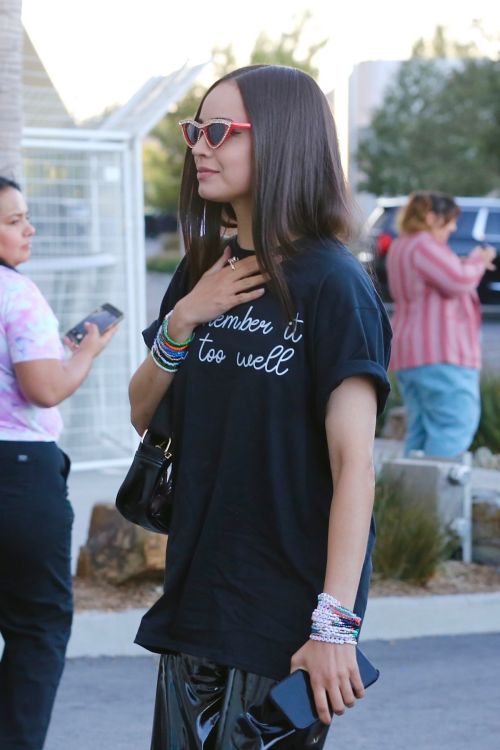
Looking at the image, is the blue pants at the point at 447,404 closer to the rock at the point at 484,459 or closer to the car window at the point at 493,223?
the rock at the point at 484,459

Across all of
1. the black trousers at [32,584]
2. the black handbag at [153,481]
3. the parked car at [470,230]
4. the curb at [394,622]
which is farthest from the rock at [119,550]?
the parked car at [470,230]

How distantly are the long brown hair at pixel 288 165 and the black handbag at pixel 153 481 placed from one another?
0.42 metres

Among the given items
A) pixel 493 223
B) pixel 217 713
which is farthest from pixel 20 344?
pixel 493 223

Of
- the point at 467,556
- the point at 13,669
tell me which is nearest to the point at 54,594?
the point at 13,669

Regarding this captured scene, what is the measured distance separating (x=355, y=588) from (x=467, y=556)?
446 cm

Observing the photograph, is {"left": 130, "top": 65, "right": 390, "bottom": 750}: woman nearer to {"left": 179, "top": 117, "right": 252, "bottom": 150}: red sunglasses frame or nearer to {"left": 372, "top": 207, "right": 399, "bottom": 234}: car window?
{"left": 179, "top": 117, "right": 252, "bottom": 150}: red sunglasses frame

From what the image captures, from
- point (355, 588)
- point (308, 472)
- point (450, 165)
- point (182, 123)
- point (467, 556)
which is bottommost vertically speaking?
point (450, 165)

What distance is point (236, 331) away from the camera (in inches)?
94.7

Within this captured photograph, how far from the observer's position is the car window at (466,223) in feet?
70.8

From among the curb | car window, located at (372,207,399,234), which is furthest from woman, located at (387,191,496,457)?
car window, located at (372,207,399,234)

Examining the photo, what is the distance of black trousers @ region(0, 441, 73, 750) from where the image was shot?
3.63m

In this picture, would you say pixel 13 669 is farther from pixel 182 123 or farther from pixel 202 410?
pixel 182 123

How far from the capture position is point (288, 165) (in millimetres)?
2379

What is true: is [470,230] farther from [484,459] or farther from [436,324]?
[436,324]
